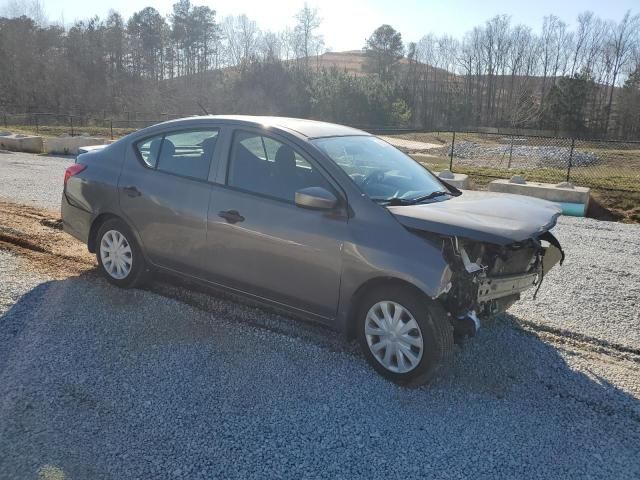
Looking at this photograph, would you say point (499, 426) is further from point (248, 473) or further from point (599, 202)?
point (599, 202)

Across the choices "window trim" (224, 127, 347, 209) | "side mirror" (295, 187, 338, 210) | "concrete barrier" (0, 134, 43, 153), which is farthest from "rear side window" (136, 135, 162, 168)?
"concrete barrier" (0, 134, 43, 153)

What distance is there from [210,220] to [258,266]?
1.92 feet

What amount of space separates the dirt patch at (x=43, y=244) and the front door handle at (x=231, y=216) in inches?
88.0

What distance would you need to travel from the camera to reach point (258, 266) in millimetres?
4105

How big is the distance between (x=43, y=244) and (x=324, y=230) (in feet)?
14.3

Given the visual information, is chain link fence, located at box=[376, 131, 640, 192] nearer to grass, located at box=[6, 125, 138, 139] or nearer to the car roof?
the car roof

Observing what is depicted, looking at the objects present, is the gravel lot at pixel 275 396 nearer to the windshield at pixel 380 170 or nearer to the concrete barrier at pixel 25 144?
the windshield at pixel 380 170

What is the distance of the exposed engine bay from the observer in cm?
349

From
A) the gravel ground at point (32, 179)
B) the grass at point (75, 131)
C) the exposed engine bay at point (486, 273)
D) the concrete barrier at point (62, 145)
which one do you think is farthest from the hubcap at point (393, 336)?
the grass at point (75, 131)

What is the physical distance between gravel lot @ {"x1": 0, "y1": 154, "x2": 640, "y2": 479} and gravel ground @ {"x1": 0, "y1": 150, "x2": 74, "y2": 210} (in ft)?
17.1

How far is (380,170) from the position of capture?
427 centimetres

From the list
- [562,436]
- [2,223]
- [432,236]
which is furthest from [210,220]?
[2,223]

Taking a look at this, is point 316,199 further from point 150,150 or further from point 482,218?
point 150,150

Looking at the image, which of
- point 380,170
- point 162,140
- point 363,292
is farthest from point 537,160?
point 363,292
